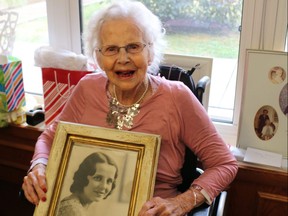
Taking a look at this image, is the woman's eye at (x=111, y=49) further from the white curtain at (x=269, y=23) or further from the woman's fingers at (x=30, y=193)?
the white curtain at (x=269, y=23)

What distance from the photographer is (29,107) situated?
209 centimetres

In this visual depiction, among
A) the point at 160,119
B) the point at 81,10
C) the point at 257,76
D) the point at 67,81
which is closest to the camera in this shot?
the point at 160,119

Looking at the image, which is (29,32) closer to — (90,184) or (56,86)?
(56,86)

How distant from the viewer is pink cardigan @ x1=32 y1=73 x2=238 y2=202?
49.9 inches

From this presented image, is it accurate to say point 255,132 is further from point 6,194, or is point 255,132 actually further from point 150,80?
point 6,194

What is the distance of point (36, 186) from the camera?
1.22 m

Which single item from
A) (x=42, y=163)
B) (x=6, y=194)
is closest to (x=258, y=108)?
(x=42, y=163)

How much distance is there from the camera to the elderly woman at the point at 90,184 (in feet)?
3.77

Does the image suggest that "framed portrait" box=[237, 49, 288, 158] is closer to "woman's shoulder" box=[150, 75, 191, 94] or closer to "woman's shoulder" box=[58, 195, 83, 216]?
"woman's shoulder" box=[150, 75, 191, 94]

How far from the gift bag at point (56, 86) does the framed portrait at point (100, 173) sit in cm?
52

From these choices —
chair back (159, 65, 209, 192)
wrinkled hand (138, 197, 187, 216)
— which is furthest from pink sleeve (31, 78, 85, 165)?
wrinkled hand (138, 197, 187, 216)

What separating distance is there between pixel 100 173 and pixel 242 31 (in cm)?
95

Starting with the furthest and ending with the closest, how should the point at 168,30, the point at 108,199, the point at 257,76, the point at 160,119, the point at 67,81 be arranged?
1. the point at 168,30
2. the point at 67,81
3. the point at 257,76
4. the point at 160,119
5. the point at 108,199

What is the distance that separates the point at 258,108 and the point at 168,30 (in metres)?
0.64
